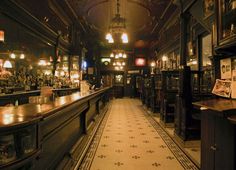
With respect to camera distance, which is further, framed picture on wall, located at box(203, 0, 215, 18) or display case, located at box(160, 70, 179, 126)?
display case, located at box(160, 70, 179, 126)

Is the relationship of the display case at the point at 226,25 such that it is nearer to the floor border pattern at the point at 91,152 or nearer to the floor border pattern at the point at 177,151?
the floor border pattern at the point at 177,151

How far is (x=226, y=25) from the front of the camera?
8.04 ft

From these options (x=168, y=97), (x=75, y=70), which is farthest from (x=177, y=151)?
(x=75, y=70)

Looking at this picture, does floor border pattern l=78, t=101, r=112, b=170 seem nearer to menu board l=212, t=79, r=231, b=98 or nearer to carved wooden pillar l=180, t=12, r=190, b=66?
menu board l=212, t=79, r=231, b=98

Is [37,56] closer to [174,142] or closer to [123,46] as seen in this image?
[174,142]

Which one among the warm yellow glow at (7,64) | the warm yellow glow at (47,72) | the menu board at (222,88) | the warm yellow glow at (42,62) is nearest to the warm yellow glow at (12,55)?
the warm yellow glow at (7,64)

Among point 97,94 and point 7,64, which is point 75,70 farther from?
point 7,64

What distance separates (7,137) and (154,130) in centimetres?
568

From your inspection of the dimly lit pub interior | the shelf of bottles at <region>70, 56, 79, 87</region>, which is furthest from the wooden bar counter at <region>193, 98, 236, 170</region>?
the shelf of bottles at <region>70, 56, 79, 87</region>

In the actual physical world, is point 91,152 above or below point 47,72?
below

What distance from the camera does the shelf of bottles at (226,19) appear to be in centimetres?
230

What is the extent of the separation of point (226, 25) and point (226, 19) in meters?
0.07

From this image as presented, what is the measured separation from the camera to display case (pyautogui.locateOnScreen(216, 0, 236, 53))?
2291 mm

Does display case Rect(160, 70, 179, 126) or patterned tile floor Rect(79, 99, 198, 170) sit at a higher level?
display case Rect(160, 70, 179, 126)
